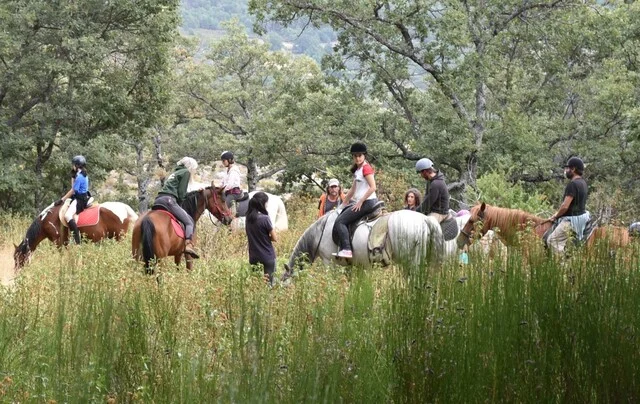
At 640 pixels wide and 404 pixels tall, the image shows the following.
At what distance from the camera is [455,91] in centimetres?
2447

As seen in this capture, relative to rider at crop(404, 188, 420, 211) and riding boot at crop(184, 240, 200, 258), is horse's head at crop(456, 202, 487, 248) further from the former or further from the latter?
riding boot at crop(184, 240, 200, 258)

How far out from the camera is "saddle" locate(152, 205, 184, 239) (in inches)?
484

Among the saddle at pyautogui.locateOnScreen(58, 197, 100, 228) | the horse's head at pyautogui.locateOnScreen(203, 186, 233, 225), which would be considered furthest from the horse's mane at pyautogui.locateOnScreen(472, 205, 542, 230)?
the saddle at pyautogui.locateOnScreen(58, 197, 100, 228)

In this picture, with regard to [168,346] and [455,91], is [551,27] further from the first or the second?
[168,346]

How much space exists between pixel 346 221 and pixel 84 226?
6.97 m

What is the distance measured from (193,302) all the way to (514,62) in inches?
873

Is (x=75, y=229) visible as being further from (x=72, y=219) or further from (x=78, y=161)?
(x=78, y=161)

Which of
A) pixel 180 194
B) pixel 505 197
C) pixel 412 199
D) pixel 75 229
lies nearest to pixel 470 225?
pixel 412 199

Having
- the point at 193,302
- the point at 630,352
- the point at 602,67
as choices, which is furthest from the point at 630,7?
the point at 630,352

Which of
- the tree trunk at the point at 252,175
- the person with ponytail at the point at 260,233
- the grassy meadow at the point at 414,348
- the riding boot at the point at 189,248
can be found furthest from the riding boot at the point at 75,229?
the tree trunk at the point at 252,175

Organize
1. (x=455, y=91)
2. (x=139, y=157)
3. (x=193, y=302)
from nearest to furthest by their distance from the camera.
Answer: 1. (x=193, y=302)
2. (x=455, y=91)
3. (x=139, y=157)

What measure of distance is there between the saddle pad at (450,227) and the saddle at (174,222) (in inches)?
142

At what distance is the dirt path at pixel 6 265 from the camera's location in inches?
560

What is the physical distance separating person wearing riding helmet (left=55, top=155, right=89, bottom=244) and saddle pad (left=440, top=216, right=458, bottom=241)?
22.3ft
